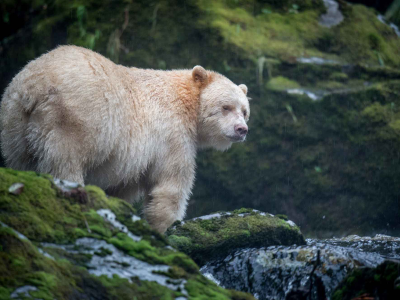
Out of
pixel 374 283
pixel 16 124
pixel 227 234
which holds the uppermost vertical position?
pixel 374 283

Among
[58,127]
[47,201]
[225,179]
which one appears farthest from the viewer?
[225,179]

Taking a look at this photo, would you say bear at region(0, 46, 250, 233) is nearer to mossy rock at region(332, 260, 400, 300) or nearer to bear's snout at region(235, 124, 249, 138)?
bear's snout at region(235, 124, 249, 138)

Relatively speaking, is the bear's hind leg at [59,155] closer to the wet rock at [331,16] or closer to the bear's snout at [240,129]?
the bear's snout at [240,129]

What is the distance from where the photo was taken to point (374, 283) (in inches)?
146

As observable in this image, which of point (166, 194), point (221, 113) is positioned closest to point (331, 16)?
point (221, 113)

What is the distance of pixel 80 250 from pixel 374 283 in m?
2.50

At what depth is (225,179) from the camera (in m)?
9.21

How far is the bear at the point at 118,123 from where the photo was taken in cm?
489

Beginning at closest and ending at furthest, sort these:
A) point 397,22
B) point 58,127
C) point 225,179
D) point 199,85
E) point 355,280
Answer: point 355,280
point 58,127
point 199,85
point 225,179
point 397,22

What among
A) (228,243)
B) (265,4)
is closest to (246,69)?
(265,4)

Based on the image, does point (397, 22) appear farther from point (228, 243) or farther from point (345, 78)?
point (228, 243)

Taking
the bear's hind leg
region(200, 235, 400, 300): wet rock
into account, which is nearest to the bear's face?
region(200, 235, 400, 300): wet rock

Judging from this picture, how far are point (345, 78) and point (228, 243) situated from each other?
5.77 metres

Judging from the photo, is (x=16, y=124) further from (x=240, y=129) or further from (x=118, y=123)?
(x=240, y=129)
